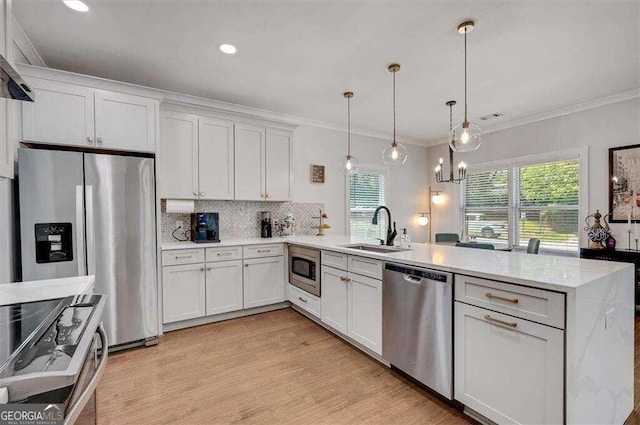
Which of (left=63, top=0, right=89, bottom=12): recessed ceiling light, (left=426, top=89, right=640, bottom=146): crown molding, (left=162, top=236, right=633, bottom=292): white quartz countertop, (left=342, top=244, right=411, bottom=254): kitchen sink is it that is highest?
(left=63, top=0, right=89, bottom=12): recessed ceiling light

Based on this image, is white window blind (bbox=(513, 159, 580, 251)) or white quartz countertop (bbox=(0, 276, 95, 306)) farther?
white window blind (bbox=(513, 159, 580, 251))

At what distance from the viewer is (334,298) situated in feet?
9.69

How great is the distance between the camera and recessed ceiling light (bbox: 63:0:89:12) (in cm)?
203

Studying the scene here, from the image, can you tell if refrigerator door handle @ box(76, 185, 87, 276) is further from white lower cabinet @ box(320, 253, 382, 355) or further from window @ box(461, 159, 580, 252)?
window @ box(461, 159, 580, 252)

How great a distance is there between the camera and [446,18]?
221 cm

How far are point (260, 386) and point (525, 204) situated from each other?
465 centimetres

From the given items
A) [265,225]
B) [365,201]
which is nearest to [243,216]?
[265,225]

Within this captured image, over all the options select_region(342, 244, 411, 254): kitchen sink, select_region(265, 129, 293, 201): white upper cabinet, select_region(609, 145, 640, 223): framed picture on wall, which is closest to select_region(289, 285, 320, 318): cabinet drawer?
select_region(342, 244, 411, 254): kitchen sink

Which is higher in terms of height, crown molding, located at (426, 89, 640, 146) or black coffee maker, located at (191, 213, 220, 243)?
crown molding, located at (426, 89, 640, 146)

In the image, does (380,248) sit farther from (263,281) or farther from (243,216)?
(243,216)

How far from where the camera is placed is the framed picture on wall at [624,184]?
11.7ft

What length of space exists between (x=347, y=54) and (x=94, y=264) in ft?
9.48

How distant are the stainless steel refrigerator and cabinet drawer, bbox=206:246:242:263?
1.91 ft

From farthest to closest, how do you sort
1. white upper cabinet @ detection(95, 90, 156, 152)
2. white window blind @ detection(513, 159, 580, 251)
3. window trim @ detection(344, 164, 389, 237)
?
window trim @ detection(344, 164, 389, 237) → white window blind @ detection(513, 159, 580, 251) → white upper cabinet @ detection(95, 90, 156, 152)
